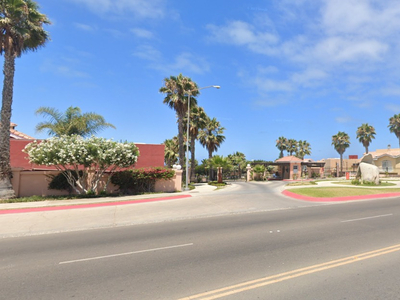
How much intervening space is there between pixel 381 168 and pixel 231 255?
5855 centimetres

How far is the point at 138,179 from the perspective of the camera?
21516mm

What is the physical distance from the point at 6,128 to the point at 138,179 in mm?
10066

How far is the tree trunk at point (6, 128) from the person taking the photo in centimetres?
1752

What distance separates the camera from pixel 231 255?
6305mm

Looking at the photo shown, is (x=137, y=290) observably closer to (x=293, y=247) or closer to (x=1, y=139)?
(x=293, y=247)

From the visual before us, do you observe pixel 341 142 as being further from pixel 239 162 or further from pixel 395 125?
pixel 239 162

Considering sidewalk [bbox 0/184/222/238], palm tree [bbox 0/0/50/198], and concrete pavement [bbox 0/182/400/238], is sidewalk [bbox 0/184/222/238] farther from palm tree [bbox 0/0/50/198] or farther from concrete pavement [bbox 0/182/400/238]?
palm tree [bbox 0/0/50/198]

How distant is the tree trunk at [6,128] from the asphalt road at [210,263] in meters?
11.0


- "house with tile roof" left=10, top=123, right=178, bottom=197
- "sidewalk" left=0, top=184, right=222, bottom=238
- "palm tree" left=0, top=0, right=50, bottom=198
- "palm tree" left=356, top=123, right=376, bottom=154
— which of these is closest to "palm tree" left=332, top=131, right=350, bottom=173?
"palm tree" left=356, top=123, right=376, bottom=154

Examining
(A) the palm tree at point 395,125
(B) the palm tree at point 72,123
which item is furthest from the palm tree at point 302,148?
(B) the palm tree at point 72,123

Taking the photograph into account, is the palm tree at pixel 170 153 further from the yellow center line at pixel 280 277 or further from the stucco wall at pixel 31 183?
the yellow center line at pixel 280 277

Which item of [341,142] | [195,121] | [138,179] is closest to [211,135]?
[195,121]

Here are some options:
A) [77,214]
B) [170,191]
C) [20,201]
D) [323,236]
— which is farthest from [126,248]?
[170,191]

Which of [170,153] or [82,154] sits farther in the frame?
[170,153]
